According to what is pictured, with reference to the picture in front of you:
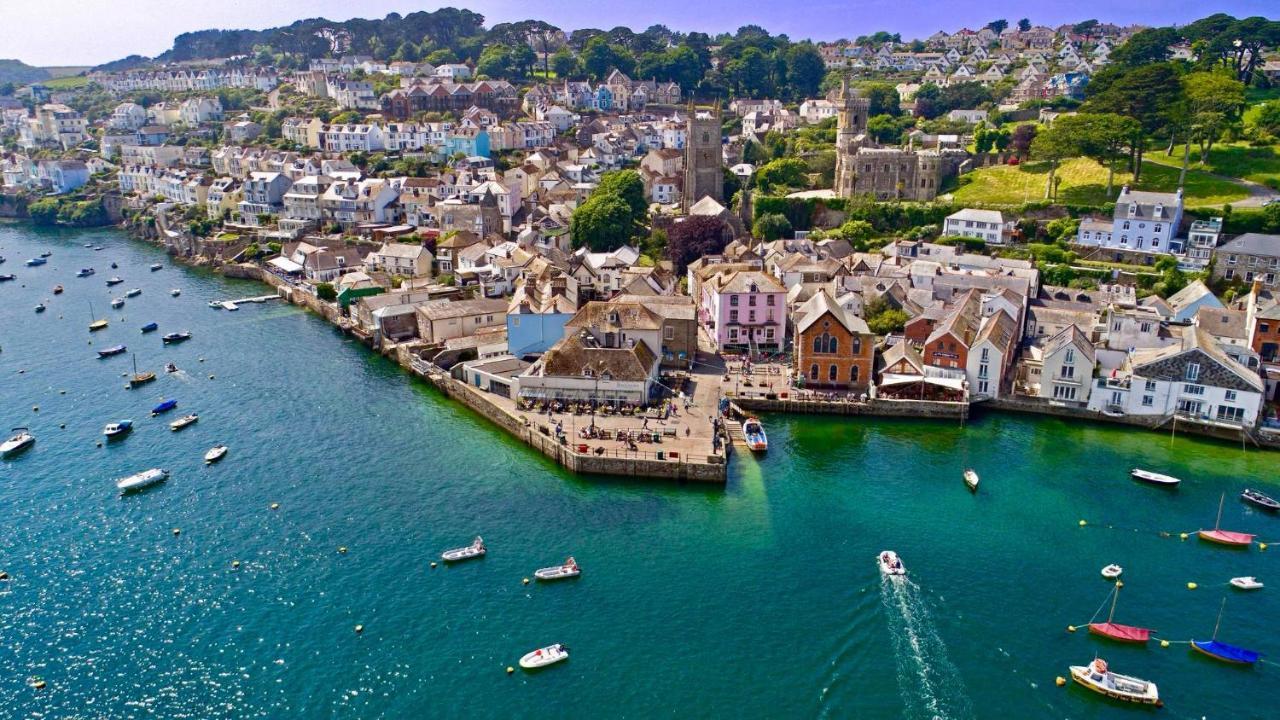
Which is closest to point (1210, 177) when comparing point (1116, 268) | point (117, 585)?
point (1116, 268)

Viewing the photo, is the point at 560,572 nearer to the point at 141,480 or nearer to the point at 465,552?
the point at 465,552

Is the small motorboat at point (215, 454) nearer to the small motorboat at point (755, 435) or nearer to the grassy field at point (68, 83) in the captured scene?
the small motorboat at point (755, 435)

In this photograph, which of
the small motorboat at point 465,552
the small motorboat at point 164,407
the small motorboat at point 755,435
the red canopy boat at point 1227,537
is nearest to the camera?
the small motorboat at point 465,552

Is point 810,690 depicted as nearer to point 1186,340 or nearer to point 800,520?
point 800,520

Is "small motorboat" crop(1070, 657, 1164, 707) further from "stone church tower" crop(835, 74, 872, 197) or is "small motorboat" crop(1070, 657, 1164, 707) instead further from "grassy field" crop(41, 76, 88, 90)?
"grassy field" crop(41, 76, 88, 90)

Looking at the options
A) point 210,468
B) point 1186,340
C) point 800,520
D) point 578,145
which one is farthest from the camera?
point 578,145

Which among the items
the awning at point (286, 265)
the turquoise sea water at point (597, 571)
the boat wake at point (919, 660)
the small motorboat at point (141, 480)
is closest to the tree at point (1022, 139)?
the turquoise sea water at point (597, 571)
